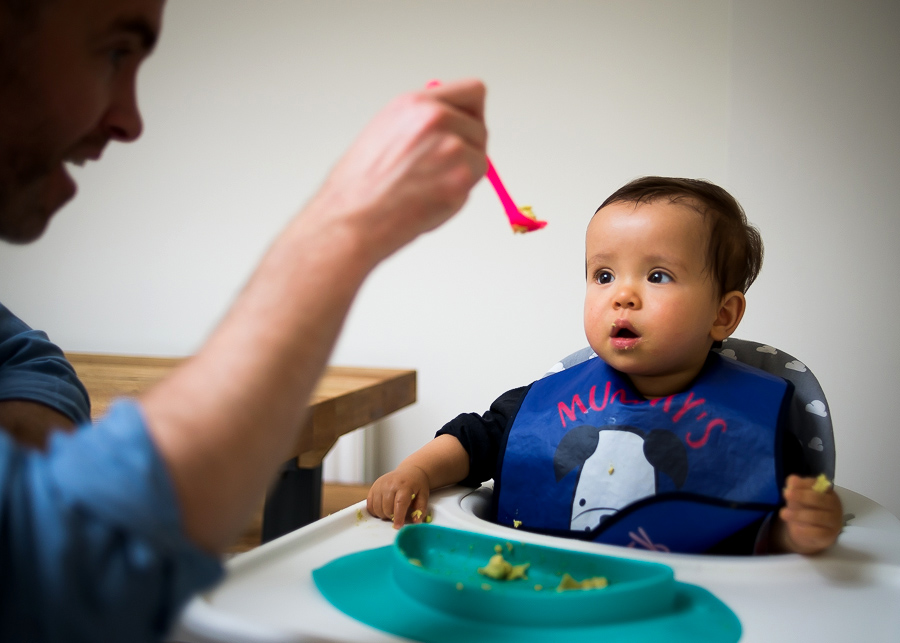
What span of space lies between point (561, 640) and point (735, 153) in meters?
1.91

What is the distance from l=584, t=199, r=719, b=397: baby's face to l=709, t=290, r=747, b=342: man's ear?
0.03 meters

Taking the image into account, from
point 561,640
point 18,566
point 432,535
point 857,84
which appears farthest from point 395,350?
point 18,566

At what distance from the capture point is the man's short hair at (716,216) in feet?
3.14

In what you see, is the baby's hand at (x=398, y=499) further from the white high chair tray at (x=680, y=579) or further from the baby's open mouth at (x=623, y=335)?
the baby's open mouth at (x=623, y=335)

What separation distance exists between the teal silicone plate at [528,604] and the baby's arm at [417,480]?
15 centimetres

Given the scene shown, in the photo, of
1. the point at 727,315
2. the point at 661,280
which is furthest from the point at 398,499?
the point at 727,315

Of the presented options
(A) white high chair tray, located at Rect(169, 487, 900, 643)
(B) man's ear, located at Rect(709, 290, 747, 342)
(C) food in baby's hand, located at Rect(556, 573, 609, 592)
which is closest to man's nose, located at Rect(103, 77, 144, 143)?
(A) white high chair tray, located at Rect(169, 487, 900, 643)

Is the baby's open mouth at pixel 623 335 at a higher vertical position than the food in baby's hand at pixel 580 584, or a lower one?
higher

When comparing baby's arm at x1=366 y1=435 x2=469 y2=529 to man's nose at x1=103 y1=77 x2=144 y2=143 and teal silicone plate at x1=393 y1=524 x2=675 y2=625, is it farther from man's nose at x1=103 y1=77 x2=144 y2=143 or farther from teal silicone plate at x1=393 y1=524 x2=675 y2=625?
man's nose at x1=103 y1=77 x2=144 y2=143

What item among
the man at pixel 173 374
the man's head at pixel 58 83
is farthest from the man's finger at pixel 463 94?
the man's head at pixel 58 83

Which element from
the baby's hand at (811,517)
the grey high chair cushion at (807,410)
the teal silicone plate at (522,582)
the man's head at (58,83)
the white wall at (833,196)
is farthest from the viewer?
the white wall at (833,196)

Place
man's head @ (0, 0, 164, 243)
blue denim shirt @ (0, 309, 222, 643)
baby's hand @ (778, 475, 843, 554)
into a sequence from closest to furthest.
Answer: blue denim shirt @ (0, 309, 222, 643) < man's head @ (0, 0, 164, 243) < baby's hand @ (778, 475, 843, 554)

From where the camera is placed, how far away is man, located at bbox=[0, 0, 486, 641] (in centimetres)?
31

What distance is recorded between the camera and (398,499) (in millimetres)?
769
